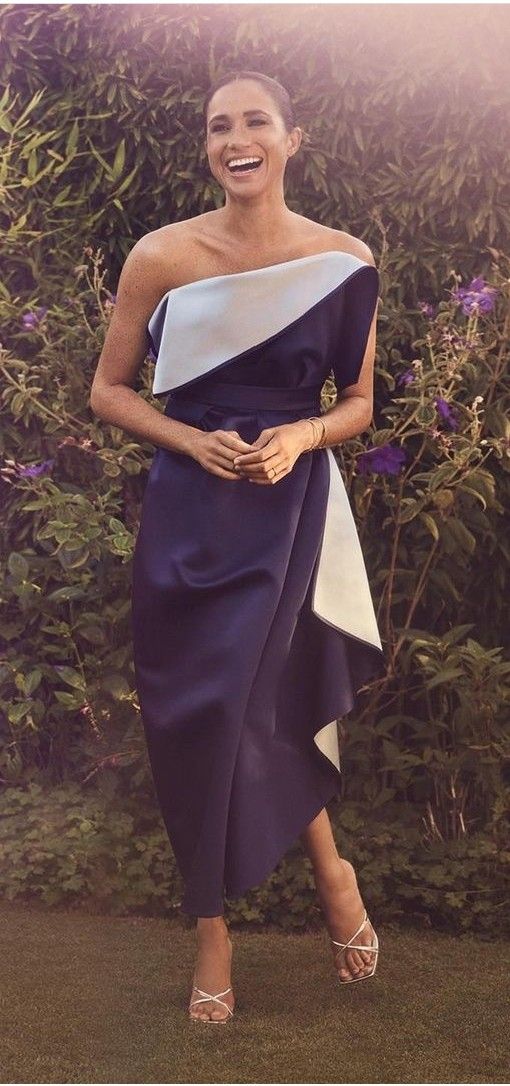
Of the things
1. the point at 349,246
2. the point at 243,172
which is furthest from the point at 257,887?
the point at 243,172

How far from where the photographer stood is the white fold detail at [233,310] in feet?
10.0

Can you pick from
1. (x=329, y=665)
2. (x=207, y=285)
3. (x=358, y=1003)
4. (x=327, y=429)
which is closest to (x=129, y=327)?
(x=207, y=285)

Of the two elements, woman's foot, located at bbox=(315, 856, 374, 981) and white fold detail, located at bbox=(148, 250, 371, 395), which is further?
woman's foot, located at bbox=(315, 856, 374, 981)

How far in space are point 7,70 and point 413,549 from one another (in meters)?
1.88

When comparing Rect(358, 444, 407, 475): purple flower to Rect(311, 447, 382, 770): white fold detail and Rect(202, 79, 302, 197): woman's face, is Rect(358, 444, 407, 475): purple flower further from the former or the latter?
Rect(202, 79, 302, 197): woman's face

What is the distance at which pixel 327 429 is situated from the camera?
3.14m

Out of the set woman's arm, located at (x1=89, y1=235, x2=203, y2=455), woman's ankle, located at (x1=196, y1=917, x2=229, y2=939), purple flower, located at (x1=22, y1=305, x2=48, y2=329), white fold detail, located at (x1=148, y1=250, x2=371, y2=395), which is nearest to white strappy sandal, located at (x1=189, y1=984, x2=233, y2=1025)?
woman's ankle, located at (x1=196, y1=917, x2=229, y2=939)

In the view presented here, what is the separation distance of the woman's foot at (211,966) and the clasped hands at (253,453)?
0.97 m

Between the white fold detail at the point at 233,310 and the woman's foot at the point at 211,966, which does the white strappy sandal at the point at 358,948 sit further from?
the white fold detail at the point at 233,310

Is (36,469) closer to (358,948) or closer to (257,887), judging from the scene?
(257,887)

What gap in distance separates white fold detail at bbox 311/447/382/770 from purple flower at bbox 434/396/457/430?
728 mm

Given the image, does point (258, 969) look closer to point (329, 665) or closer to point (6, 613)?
point (329, 665)

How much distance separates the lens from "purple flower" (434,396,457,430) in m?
3.91

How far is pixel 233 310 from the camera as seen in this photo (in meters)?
3.05
